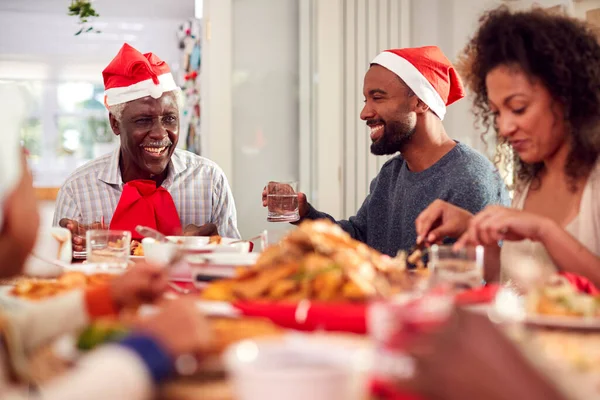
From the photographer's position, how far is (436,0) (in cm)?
483

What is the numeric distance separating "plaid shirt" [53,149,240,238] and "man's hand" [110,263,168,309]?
6.78 ft

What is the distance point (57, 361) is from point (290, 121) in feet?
13.2

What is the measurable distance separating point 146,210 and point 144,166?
1.52ft

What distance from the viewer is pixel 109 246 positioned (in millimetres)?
1982

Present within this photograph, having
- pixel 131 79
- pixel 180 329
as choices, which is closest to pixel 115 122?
pixel 131 79

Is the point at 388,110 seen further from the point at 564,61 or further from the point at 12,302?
the point at 12,302

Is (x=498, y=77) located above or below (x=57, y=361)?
above

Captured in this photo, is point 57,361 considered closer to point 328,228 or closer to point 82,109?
point 328,228

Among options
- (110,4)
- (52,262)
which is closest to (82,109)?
(110,4)

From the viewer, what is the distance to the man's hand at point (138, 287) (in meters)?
1.18

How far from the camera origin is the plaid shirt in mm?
3334

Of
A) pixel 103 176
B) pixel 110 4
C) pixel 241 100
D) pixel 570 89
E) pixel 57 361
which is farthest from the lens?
pixel 110 4

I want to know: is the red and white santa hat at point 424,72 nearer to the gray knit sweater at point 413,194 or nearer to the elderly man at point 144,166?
the gray knit sweater at point 413,194

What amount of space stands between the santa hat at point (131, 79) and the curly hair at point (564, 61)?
1767mm
